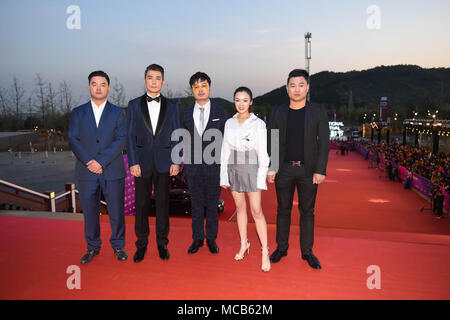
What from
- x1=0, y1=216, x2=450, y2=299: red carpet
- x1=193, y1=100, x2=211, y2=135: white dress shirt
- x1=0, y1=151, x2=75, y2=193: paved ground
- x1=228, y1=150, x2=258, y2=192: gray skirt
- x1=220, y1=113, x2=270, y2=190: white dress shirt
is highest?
x1=193, y1=100, x2=211, y2=135: white dress shirt

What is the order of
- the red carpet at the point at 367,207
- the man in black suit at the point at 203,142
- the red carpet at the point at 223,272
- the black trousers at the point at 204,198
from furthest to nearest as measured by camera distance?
1. the red carpet at the point at 367,207
2. the black trousers at the point at 204,198
3. the man in black suit at the point at 203,142
4. the red carpet at the point at 223,272

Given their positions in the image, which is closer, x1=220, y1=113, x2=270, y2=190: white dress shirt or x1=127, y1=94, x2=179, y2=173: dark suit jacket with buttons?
x1=220, y1=113, x2=270, y2=190: white dress shirt

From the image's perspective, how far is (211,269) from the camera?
301 cm

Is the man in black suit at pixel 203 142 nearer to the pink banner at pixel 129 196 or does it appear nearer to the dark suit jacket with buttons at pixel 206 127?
the dark suit jacket with buttons at pixel 206 127

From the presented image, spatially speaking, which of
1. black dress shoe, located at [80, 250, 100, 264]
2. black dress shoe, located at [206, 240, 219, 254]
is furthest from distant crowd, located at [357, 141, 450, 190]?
black dress shoe, located at [80, 250, 100, 264]

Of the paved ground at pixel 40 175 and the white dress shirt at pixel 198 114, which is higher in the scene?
the white dress shirt at pixel 198 114

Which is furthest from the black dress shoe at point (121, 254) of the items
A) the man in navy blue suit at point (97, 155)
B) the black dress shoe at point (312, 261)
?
the black dress shoe at point (312, 261)

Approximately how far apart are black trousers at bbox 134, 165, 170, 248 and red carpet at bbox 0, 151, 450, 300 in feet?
0.77

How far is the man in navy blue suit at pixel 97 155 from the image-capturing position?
3.13 meters

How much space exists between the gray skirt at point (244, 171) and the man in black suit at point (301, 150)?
19 cm

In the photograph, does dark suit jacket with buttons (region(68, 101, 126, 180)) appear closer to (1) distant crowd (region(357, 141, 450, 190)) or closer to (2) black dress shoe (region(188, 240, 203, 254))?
(2) black dress shoe (region(188, 240, 203, 254))

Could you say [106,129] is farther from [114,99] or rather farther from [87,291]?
[114,99]

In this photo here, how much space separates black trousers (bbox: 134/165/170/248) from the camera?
322 cm
